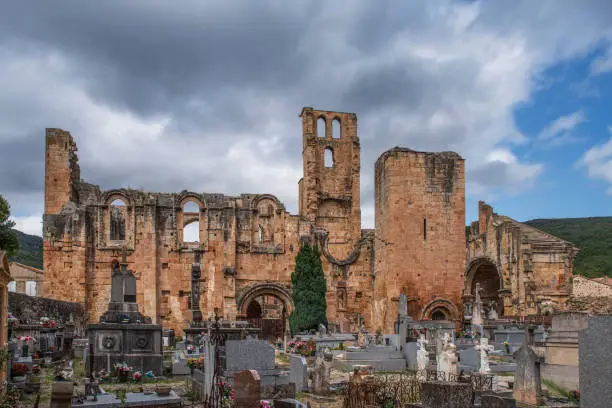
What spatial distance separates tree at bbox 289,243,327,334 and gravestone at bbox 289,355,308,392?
47.1 feet

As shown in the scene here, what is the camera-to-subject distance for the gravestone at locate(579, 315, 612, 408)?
18.2 ft

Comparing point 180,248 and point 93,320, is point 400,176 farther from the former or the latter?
point 93,320

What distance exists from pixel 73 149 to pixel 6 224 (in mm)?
8147

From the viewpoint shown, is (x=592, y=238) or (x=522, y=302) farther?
(x=592, y=238)

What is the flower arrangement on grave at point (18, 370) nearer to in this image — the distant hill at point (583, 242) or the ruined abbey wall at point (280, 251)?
the ruined abbey wall at point (280, 251)

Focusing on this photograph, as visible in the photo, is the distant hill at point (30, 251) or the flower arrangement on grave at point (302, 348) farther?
the distant hill at point (30, 251)

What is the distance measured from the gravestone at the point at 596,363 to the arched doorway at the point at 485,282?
26.9 meters

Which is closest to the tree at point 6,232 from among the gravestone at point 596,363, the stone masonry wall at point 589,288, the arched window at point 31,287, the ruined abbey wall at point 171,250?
the ruined abbey wall at point 171,250

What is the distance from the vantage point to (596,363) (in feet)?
18.6

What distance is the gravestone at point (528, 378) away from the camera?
945 centimetres

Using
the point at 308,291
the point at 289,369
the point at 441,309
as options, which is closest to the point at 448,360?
the point at 289,369

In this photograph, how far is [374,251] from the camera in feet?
97.3

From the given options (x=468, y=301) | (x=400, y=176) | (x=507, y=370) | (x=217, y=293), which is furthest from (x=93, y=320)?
(x=507, y=370)

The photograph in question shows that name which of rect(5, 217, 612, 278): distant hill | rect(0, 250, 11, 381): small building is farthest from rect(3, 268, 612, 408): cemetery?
rect(5, 217, 612, 278): distant hill
